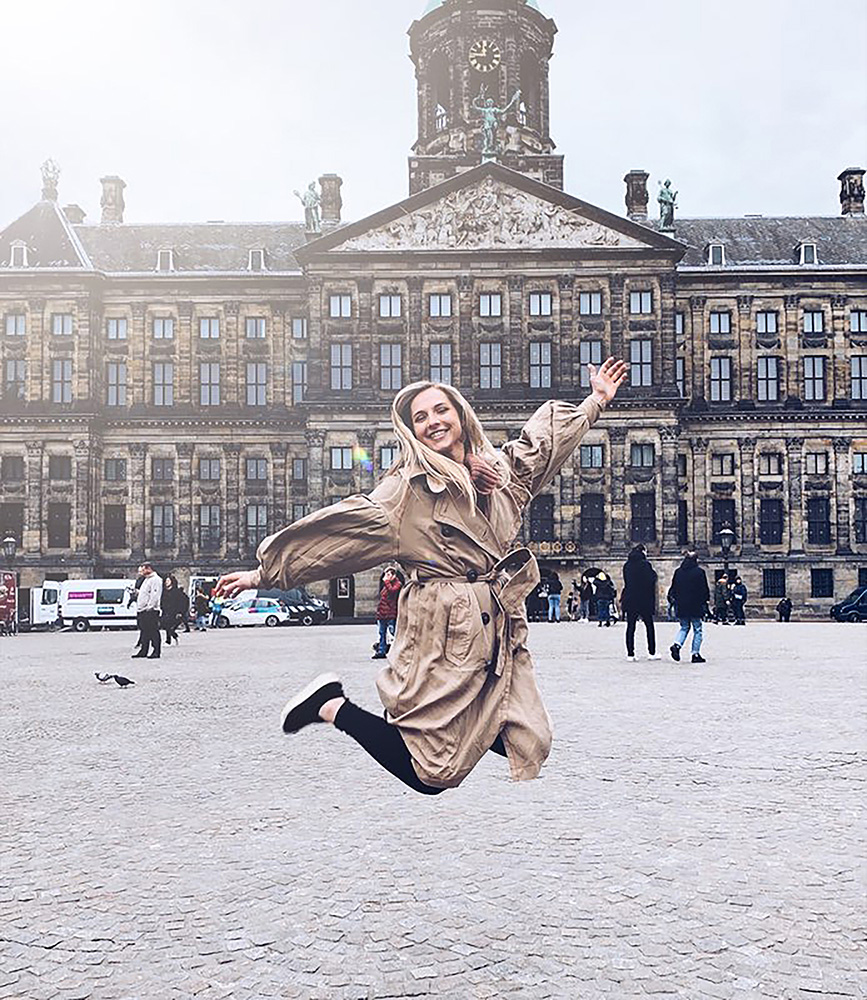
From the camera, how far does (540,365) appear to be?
55.4 m

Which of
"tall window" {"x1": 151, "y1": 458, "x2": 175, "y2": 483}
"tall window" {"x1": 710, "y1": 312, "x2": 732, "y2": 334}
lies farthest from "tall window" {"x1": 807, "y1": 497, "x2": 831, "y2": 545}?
"tall window" {"x1": 151, "y1": 458, "x2": 175, "y2": 483}

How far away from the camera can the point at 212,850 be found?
707 centimetres

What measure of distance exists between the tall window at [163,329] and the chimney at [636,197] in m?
24.6

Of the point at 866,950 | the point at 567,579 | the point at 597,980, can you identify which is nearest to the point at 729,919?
the point at 866,950

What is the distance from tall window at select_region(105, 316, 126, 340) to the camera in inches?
2343

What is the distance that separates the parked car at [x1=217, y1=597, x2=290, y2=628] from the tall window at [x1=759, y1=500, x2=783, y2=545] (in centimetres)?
2528

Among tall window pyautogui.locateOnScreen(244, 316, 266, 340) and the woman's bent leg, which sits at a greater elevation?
tall window pyautogui.locateOnScreen(244, 316, 266, 340)

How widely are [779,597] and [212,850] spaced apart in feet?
175

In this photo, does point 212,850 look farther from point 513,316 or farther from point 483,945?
point 513,316

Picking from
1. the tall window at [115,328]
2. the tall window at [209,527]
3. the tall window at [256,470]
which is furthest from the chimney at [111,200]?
the tall window at [209,527]

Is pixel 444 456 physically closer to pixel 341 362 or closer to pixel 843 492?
pixel 341 362

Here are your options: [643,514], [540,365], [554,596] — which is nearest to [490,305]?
[540,365]

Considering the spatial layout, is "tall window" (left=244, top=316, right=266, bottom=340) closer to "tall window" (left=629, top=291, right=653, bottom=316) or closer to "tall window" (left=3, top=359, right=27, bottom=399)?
"tall window" (left=3, top=359, right=27, bottom=399)

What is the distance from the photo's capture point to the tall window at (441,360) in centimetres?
5541
